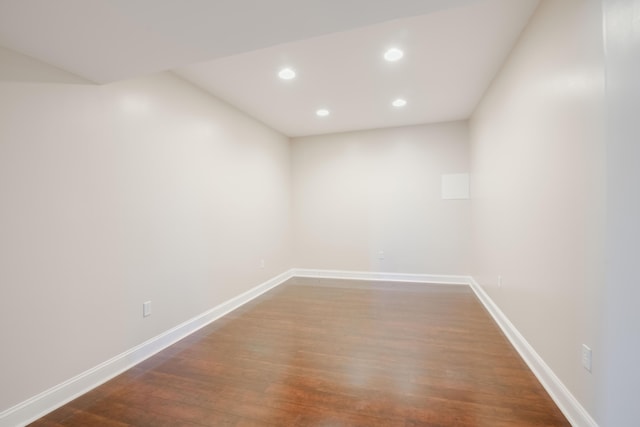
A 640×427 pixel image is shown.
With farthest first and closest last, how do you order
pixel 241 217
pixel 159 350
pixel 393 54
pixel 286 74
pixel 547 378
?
pixel 241 217
pixel 286 74
pixel 159 350
pixel 393 54
pixel 547 378

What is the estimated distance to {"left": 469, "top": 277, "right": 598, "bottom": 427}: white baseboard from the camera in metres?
1.53

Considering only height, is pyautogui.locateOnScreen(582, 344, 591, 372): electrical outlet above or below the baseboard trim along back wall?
above

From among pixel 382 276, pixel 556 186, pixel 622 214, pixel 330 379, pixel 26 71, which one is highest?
pixel 26 71

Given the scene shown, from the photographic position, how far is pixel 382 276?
4.95 m

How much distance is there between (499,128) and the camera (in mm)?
2932

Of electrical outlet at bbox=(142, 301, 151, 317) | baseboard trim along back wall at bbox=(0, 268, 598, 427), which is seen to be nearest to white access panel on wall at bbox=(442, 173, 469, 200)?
baseboard trim along back wall at bbox=(0, 268, 598, 427)

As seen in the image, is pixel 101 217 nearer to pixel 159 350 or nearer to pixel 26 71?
pixel 26 71

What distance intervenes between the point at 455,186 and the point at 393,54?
9.17ft

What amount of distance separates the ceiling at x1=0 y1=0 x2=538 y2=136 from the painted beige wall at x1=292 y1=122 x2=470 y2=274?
0.98 meters

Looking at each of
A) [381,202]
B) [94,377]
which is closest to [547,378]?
[94,377]

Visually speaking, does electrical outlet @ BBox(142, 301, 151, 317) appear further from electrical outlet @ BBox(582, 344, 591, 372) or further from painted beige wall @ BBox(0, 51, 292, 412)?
electrical outlet @ BBox(582, 344, 591, 372)

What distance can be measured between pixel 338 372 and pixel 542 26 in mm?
2840

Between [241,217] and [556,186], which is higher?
[556,186]

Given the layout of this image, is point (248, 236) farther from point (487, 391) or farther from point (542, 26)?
point (542, 26)
